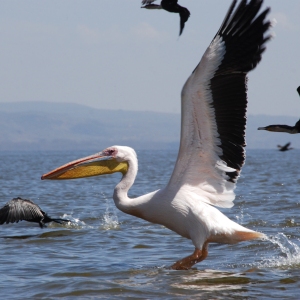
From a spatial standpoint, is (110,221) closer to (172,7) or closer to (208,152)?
(172,7)

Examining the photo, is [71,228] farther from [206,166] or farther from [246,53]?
[246,53]

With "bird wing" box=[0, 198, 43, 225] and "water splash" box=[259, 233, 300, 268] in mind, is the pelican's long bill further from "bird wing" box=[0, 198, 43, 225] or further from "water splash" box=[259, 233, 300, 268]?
"bird wing" box=[0, 198, 43, 225]

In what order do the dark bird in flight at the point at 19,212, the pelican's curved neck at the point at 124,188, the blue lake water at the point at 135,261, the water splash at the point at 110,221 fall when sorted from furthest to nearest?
the water splash at the point at 110,221 → the dark bird in flight at the point at 19,212 → the pelican's curved neck at the point at 124,188 → the blue lake water at the point at 135,261

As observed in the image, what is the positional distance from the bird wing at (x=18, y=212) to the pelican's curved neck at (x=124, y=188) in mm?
2824

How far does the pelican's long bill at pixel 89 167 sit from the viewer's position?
7493 mm

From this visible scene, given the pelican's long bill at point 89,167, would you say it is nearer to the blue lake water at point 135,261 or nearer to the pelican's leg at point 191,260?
the blue lake water at point 135,261

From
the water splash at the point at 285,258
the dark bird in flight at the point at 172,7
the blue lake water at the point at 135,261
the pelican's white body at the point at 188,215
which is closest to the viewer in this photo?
the blue lake water at the point at 135,261

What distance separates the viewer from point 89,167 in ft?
24.9

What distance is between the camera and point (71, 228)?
33.8 ft

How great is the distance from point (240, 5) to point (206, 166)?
158 centimetres

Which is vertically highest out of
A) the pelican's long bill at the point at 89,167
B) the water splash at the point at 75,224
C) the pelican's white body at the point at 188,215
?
the pelican's long bill at the point at 89,167

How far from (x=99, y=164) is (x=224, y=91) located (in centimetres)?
168

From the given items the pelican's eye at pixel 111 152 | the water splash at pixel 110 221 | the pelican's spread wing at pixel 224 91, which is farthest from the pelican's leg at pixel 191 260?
the water splash at pixel 110 221

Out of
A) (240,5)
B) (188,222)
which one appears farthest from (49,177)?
(240,5)
